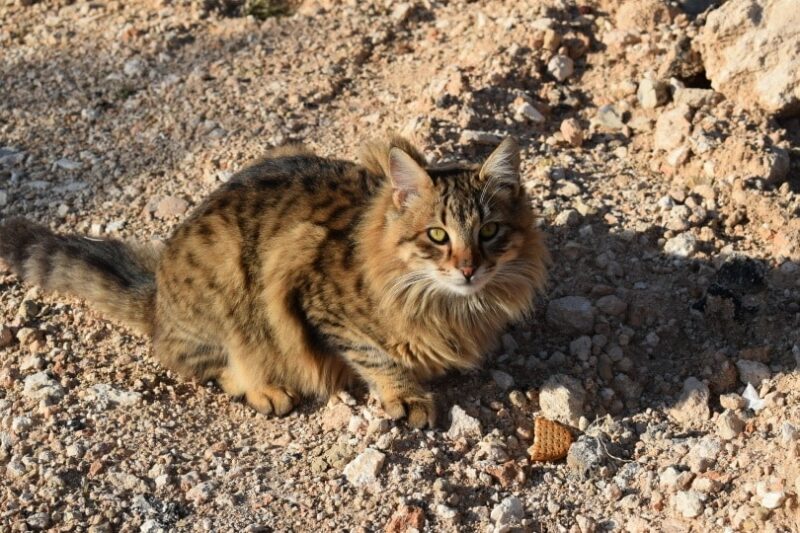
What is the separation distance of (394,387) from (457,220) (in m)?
0.84

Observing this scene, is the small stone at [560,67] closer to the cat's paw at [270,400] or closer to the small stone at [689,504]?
the cat's paw at [270,400]

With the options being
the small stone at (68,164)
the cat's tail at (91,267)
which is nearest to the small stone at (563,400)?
the cat's tail at (91,267)

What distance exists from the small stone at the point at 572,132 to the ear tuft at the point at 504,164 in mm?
1559

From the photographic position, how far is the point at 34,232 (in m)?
5.20

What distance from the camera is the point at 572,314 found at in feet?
15.7

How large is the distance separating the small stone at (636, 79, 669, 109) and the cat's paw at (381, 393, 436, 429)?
2386 mm

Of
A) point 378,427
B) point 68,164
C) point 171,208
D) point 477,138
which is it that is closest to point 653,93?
point 477,138

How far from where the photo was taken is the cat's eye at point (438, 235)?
4.22 metres

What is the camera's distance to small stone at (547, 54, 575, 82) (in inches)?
240


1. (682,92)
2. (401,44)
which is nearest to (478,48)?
(401,44)

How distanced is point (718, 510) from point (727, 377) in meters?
0.75

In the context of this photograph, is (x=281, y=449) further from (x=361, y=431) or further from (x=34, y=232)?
(x=34, y=232)

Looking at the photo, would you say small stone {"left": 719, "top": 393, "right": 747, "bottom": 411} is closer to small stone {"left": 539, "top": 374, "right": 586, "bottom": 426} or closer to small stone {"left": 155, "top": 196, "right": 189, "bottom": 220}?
small stone {"left": 539, "top": 374, "right": 586, "bottom": 426}

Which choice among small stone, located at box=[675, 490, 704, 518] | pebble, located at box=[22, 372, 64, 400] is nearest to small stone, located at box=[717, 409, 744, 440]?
small stone, located at box=[675, 490, 704, 518]
